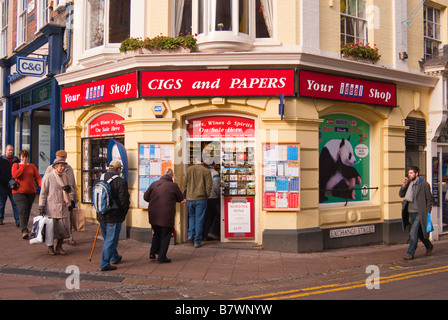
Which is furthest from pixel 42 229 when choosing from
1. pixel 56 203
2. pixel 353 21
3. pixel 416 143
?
pixel 416 143

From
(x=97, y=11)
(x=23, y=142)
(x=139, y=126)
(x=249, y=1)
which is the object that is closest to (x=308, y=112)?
(x=249, y=1)

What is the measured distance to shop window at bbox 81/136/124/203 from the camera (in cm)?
1173

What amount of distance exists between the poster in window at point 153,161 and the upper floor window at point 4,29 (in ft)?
39.9

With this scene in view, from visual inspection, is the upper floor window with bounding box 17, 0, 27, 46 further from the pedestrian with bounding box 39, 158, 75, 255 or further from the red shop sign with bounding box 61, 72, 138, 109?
the pedestrian with bounding box 39, 158, 75, 255

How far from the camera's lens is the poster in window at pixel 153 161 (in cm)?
1006

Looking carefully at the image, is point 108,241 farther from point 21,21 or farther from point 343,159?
point 21,21

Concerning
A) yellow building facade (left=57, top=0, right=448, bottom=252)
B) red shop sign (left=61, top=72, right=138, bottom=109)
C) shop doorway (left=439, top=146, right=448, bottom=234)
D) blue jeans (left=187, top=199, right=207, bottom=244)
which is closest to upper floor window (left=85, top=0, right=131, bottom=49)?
yellow building facade (left=57, top=0, right=448, bottom=252)

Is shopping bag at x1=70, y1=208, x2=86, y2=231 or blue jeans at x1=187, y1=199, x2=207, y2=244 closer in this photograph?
shopping bag at x1=70, y1=208, x2=86, y2=231

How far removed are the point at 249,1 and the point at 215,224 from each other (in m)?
5.24

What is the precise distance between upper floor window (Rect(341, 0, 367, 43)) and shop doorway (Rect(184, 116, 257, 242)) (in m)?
3.46

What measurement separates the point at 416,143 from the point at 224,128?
222 inches

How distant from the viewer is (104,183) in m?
7.66

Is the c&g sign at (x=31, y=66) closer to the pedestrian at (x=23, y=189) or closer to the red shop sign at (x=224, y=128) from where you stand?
the pedestrian at (x=23, y=189)

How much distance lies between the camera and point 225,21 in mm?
10227
